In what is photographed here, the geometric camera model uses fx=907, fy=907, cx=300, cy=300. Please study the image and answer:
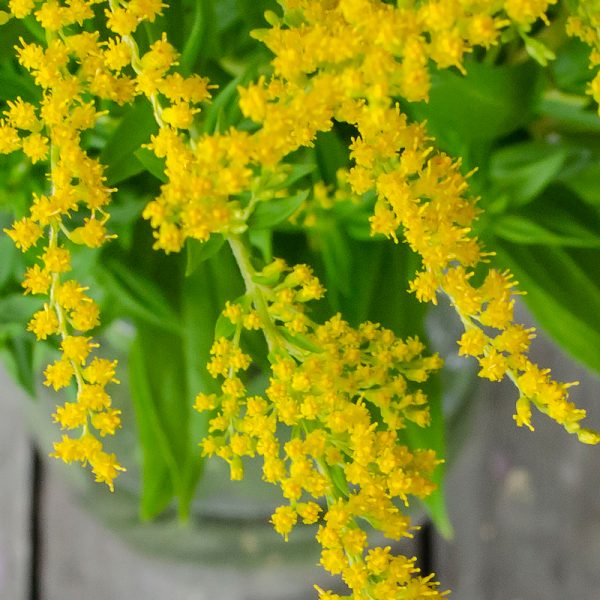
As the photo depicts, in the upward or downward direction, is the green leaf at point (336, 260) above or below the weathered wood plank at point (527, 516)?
above

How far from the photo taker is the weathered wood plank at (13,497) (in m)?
0.87

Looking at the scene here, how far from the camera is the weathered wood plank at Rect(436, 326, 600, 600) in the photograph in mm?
876

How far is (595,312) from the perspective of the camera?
0.55 metres

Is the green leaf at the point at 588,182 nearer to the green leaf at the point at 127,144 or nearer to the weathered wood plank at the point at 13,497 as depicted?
the green leaf at the point at 127,144

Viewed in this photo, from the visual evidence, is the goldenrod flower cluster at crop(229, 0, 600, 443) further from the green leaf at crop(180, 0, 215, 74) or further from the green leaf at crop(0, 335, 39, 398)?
the green leaf at crop(0, 335, 39, 398)

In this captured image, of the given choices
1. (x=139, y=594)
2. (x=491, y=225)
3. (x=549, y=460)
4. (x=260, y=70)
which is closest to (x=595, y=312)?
(x=491, y=225)

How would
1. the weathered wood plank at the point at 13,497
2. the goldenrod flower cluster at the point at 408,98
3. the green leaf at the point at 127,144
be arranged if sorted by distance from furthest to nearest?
the weathered wood plank at the point at 13,497 → the green leaf at the point at 127,144 → the goldenrod flower cluster at the point at 408,98

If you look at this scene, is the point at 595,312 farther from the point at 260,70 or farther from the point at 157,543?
the point at 157,543

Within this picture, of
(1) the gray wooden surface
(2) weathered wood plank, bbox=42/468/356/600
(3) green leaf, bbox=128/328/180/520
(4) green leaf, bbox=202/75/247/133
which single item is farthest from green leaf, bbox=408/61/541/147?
(2) weathered wood plank, bbox=42/468/356/600

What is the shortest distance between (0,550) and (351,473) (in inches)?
24.8

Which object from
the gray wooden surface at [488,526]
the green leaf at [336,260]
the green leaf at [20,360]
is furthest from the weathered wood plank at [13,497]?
the green leaf at [336,260]

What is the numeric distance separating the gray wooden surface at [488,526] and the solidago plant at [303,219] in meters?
0.33

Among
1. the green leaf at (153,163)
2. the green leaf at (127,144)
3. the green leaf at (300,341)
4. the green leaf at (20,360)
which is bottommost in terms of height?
the green leaf at (300,341)

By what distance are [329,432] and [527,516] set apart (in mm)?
589
